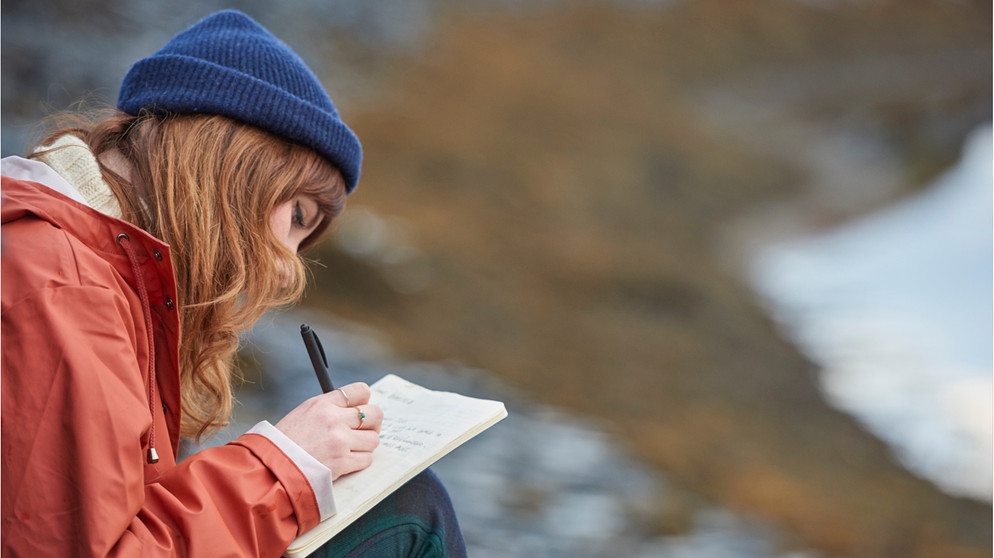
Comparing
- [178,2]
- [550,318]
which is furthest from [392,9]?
[550,318]

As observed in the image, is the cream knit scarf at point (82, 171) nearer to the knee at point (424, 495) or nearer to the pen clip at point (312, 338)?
the pen clip at point (312, 338)

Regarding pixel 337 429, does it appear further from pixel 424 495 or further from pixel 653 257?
pixel 653 257

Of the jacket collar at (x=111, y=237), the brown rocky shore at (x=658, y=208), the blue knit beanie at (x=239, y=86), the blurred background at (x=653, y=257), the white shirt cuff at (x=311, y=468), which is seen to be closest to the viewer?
the jacket collar at (x=111, y=237)

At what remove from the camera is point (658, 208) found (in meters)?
9.30

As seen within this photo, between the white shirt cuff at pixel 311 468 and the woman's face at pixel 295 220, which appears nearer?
the white shirt cuff at pixel 311 468

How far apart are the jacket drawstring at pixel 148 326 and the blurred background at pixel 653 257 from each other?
775mm

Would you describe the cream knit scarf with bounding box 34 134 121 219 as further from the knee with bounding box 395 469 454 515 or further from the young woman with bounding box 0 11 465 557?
the knee with bounding box 395 469 454 515

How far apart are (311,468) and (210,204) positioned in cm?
44

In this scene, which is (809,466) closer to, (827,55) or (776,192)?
(776,192)

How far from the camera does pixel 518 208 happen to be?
8.20 m

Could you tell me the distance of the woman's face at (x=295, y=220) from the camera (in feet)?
5.17

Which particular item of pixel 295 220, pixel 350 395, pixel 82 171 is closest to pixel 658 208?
pixel 295 220

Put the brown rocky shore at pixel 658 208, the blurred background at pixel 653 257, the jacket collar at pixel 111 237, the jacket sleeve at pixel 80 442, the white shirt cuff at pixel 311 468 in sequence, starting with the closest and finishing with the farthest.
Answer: the jacket sleeve at pixel 80 442 → the jacket collar at pixel 111 237 → the white shirt cuff at pixel 311 468 → the blurred background at pixel 653 257 → the brown rocky shore at pixel 658 208

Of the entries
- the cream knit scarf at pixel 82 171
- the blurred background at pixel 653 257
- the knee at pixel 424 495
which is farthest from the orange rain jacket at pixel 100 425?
the blurred background at pixel 653 257
